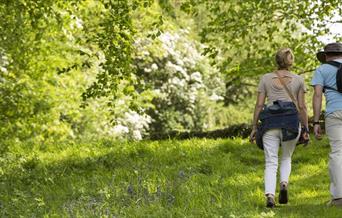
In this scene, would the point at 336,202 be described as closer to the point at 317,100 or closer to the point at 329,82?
the point at 317,100

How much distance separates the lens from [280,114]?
786cm

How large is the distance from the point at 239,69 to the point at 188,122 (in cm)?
1793

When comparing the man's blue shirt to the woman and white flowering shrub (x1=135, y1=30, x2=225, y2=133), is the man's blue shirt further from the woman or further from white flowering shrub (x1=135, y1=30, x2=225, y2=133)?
white flowering shrub (x1=135, y1=30, x2=225, y2=133)

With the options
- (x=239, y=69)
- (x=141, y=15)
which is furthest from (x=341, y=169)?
(x=141, y=15)

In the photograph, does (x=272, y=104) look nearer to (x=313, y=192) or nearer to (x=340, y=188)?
(x=340, y=188)

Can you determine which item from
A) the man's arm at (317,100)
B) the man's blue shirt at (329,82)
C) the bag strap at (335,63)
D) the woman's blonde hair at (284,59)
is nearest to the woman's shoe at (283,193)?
the man's arm at (317,100)

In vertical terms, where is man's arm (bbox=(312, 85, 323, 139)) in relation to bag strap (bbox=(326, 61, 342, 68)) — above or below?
below

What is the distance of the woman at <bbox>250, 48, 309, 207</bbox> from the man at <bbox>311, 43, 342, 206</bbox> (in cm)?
20

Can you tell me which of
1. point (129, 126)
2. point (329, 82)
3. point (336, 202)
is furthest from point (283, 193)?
point (129, 126)

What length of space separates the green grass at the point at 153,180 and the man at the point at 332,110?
0.41m

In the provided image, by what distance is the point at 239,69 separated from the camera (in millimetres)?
16500

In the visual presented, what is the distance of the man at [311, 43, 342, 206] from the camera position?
778cm

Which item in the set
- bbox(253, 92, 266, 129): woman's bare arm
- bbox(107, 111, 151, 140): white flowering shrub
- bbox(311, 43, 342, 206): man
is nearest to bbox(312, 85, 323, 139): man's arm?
bbox(311, 43, 342, 206): man

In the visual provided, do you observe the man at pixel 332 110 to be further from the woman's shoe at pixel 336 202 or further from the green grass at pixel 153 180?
the green grass at pixel 153 180
